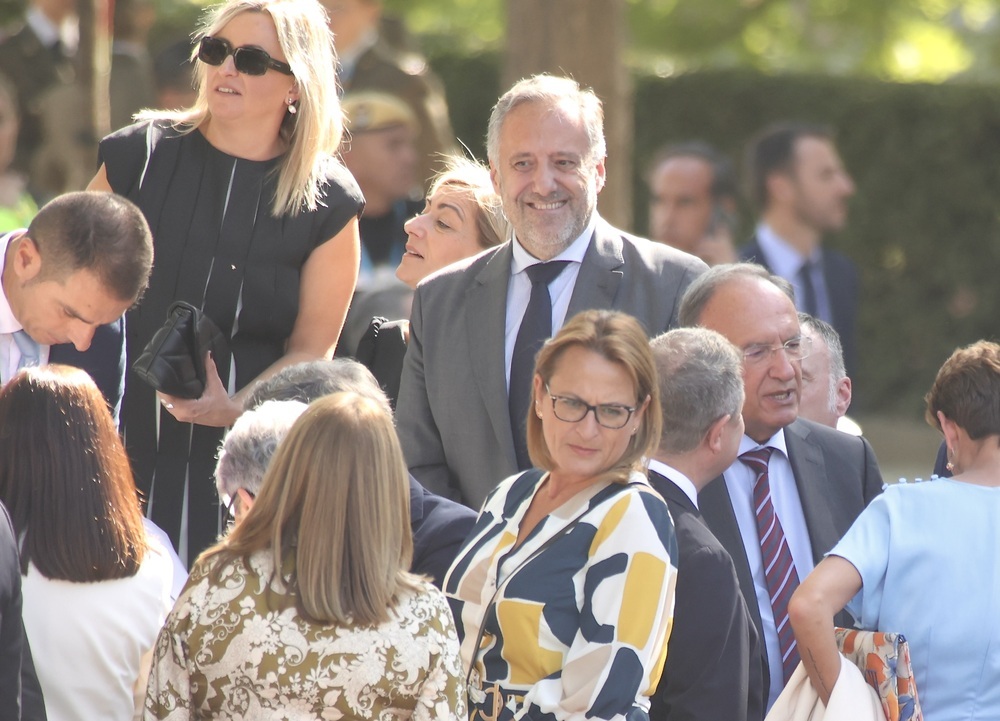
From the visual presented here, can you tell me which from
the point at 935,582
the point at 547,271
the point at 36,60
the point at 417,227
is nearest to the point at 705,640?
the point at 935,582

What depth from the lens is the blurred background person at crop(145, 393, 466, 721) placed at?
3.06 m

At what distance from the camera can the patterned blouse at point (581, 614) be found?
329 centimetres

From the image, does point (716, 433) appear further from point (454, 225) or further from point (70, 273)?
point (454, 225)

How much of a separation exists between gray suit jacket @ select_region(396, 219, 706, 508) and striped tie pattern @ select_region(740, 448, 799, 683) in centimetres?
61

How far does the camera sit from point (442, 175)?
566cm

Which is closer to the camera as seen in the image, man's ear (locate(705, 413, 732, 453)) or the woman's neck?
man's ear (locate(705, 413, 732, 453))

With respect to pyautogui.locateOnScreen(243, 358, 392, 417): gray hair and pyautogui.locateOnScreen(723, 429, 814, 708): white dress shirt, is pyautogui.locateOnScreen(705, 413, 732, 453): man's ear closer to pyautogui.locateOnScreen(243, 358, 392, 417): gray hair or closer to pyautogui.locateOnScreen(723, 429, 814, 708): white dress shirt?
pyautogui.locateOnScreen(723, 429, 814, 708): white dress shirt

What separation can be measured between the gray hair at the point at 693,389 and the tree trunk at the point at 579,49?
472cm

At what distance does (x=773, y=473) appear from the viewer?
443cm

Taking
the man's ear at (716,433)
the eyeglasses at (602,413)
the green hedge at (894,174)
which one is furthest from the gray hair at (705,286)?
the green hedge at (894,174)

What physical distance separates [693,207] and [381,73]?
203 centimetres

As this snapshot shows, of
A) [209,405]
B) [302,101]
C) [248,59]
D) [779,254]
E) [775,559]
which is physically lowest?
[775,559]

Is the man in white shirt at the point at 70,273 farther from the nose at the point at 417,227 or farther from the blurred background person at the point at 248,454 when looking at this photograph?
the nose at the point at 417,227

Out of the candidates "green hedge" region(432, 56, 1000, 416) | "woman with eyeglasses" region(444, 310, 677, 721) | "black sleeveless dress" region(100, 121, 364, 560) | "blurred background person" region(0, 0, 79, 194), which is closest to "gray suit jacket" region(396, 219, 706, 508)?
"black sleeveless dress" region(100, 121, 364, 560)
